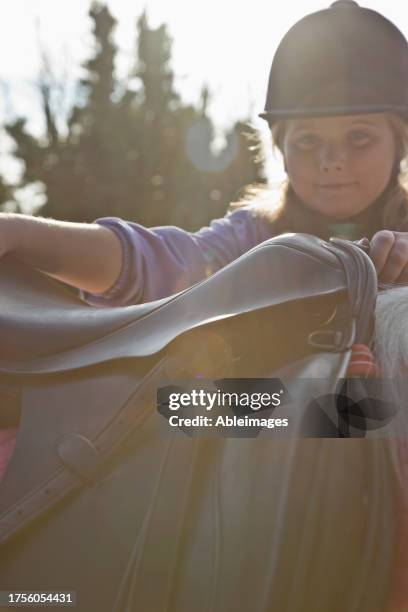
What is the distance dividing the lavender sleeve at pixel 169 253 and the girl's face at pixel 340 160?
0.15 m

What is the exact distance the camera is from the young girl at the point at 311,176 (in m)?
1.03

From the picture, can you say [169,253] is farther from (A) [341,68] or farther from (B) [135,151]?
(B) [135,151]

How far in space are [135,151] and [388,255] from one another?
26.3 feet

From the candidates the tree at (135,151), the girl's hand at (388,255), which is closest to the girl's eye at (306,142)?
the girl's hand at (388,255)

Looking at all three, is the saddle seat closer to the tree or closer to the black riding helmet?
the black riding helmet

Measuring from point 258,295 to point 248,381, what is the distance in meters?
0.09

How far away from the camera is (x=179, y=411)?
57 cm

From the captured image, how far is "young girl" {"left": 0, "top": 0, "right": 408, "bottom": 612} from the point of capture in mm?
1028

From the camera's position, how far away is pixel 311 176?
117 cm

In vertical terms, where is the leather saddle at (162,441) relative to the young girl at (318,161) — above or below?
below

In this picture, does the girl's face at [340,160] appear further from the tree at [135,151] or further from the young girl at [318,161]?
the tree at [135,151]

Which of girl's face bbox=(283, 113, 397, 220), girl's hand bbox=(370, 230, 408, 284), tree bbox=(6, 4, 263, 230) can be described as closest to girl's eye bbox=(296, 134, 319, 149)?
girl's face bbox=(283, 113, 397, 220)

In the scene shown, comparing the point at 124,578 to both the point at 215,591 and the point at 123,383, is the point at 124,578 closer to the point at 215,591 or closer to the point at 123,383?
the point at 215,591

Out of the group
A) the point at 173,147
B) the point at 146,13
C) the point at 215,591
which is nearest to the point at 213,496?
the point at 215,591
